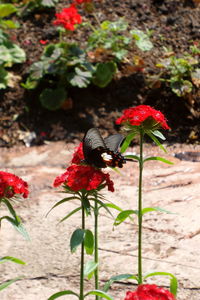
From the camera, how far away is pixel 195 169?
4.88 m

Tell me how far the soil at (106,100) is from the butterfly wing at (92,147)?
3.31m

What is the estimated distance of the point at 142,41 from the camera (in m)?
6.32

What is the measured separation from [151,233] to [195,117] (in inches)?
92.0

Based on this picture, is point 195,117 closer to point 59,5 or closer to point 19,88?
point 19,88

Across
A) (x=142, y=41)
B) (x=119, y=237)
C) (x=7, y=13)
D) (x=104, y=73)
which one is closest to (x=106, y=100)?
(x=104, y=73)

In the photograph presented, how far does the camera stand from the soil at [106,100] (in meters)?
6.00

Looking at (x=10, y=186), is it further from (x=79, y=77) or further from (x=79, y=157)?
(x=79, y=77)

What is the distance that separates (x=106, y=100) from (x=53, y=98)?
23.3 inches

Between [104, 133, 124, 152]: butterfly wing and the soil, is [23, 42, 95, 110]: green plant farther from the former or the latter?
[104, 133, 124, 152]: butterfly wing

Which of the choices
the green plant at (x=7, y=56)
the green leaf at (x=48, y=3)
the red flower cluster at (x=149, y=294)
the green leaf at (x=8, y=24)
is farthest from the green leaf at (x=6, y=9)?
the red flower cluster at (x=149, y=294)

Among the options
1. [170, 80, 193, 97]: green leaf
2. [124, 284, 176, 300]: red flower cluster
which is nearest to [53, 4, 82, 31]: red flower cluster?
[170, 80, 193, 97]: green leaf

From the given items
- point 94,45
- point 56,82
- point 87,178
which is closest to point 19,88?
point 56,82

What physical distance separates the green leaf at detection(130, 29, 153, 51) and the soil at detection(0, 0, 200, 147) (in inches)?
9.5

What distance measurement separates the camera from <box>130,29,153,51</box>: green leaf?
6250 millimetres
